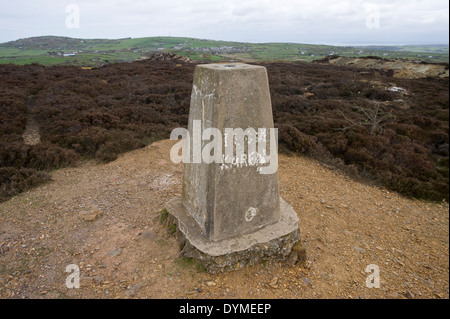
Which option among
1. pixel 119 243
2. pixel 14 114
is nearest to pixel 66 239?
pixel 119 243

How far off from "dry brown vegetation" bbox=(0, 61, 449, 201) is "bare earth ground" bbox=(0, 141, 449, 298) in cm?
94

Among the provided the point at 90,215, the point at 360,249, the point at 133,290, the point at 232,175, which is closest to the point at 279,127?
the point at 360,249

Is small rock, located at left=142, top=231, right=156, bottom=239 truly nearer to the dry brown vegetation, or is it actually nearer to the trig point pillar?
the trig point pillar

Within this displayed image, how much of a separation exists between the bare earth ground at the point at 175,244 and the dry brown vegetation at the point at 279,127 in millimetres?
945

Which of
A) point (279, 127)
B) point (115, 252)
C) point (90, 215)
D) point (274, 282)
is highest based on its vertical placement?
point (279, 127)

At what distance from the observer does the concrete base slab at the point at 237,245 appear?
3.40 meters

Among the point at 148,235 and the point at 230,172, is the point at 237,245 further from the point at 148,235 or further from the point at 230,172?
the point at 148,235

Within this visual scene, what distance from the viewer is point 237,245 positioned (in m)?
3.50

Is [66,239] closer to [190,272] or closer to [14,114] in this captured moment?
[190,272]

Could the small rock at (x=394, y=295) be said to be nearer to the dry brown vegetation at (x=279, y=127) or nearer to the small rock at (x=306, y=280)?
the small rock at (x=306, y=280)

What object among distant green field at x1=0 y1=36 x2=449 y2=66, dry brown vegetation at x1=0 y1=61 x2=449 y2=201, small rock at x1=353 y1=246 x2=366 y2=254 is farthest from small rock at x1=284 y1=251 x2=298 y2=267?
distant green field at x1=0 y1=36 x2=449 y2=66

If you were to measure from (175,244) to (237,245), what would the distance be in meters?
1.02

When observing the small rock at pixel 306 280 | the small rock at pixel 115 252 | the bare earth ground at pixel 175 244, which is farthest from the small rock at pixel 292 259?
the small rock at pixel 115 252
